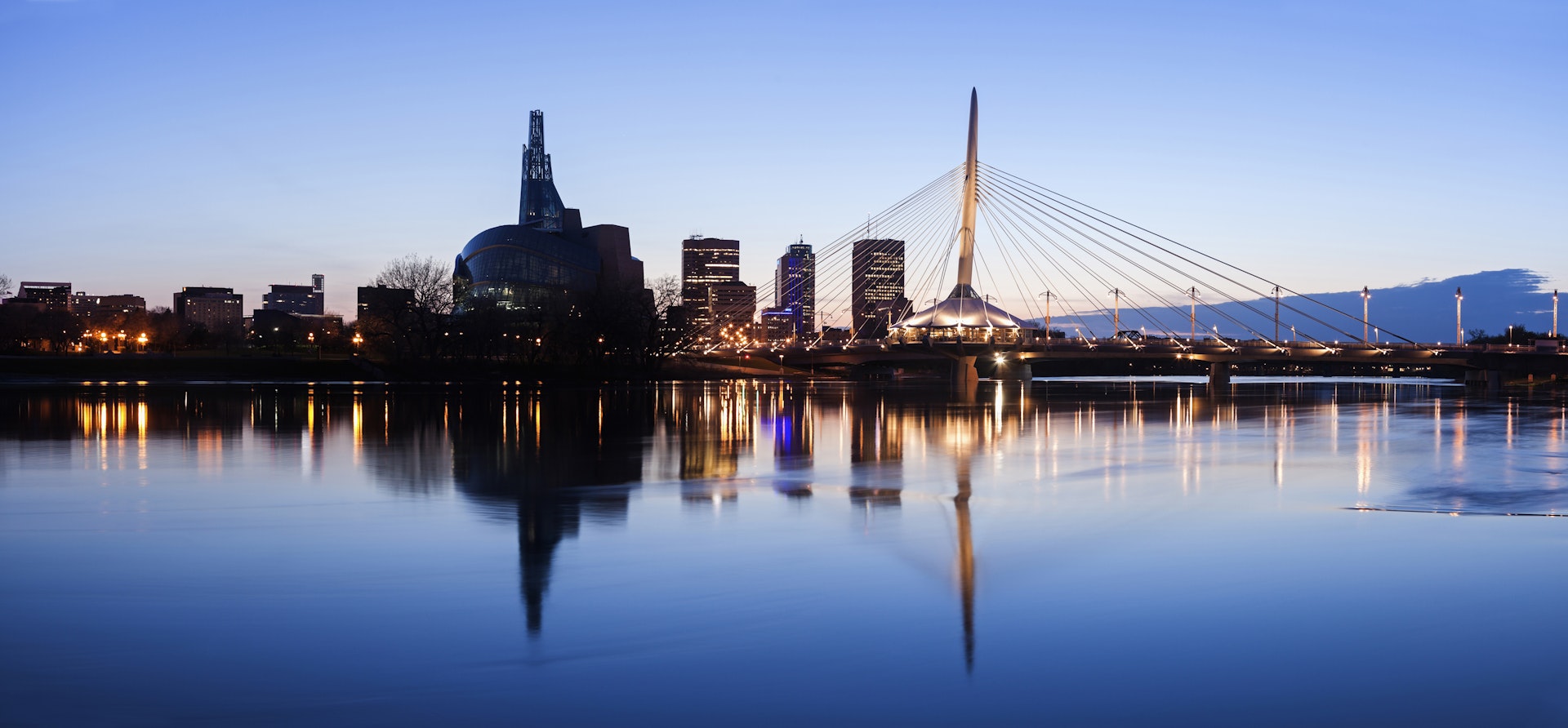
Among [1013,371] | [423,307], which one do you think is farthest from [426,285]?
[1013,371]

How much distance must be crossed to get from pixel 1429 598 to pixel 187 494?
55.8 feet

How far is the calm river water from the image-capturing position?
7.87 m

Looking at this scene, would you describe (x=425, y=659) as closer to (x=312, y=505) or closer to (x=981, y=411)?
(x=312, y=505)

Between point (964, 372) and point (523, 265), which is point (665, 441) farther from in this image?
point (523, 265)

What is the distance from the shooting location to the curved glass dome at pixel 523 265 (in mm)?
178375

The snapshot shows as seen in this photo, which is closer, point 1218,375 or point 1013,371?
point 1218,375

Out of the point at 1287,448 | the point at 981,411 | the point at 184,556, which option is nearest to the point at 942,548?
the point at 184,556

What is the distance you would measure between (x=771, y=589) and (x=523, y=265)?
A: 6871 inches

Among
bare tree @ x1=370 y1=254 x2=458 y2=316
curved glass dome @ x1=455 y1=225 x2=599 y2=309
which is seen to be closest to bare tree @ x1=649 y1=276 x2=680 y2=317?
bare tree @ x1=370 y1=254 x2=458 y2=316

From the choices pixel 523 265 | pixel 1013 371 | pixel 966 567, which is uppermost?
pixel 523 265

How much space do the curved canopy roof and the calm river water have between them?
86.1m

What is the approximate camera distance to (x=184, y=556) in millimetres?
12703

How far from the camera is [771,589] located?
37.1 ft

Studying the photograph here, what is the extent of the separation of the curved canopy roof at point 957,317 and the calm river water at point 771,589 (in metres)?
86.1
